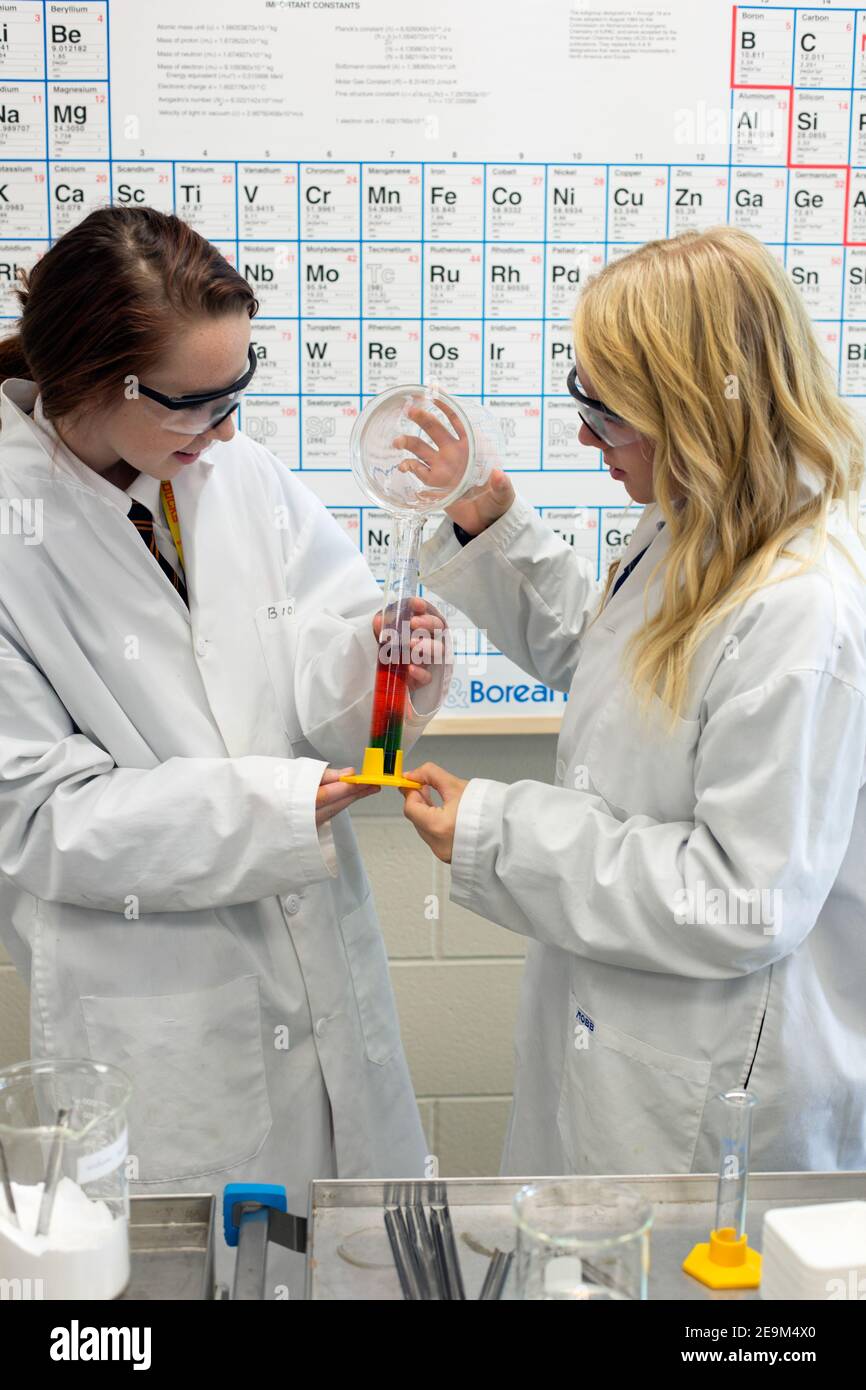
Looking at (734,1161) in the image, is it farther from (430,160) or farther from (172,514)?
(430,160)

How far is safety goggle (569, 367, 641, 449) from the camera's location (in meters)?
1.39

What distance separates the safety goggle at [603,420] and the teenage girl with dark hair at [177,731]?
0.33 m

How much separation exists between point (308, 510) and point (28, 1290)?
1.14 m

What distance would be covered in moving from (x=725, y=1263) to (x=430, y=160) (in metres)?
1.78

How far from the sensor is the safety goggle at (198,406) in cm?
141

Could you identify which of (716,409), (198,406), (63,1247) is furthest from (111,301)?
(63,1247)

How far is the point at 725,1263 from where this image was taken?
967 mm

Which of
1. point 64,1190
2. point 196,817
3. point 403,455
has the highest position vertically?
point 403,455

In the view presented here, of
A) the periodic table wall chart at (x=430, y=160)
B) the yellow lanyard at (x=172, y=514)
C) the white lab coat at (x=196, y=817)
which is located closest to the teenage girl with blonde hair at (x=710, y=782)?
the white lab coat at (x=196, y=817)

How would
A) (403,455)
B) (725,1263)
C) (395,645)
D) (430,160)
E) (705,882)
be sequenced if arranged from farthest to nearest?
(430,160), (403,455), (395,645), (705,882), (725,1263)

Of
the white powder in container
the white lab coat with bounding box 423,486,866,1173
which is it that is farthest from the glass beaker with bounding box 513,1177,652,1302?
the white lab coat with bounding box 423,486,866,1173

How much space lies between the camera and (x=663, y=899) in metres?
1.27
